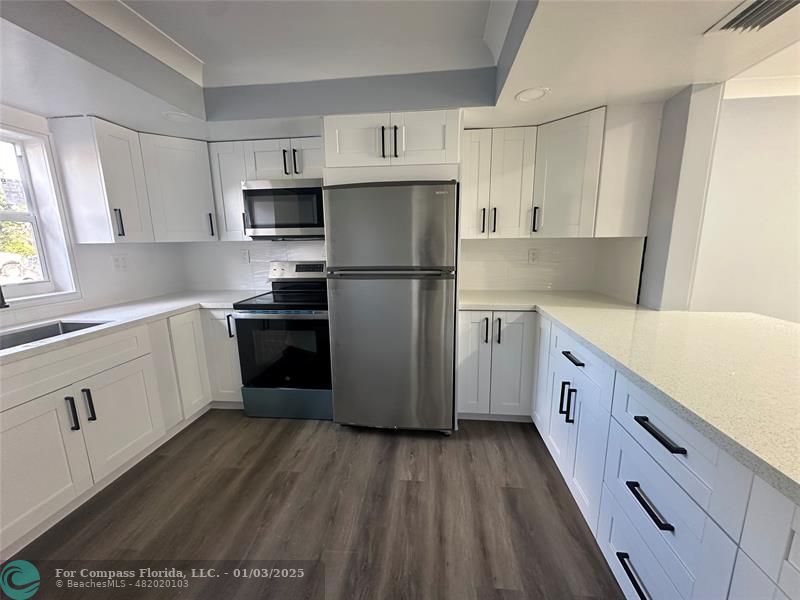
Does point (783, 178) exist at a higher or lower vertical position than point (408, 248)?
higher

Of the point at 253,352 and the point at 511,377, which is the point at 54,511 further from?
the point at 511,377

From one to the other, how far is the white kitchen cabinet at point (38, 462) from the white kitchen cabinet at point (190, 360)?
672 mm

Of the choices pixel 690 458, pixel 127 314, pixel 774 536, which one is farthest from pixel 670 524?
pixel 127 314

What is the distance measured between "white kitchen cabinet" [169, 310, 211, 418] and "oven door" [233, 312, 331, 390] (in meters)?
0.32

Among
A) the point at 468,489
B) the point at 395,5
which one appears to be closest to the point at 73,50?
the point at 395,5

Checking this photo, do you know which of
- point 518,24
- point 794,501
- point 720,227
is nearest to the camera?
point 794,501

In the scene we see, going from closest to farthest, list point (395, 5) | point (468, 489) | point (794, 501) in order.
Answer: point (794, 501) < point (395, 5) < point (468, 489)

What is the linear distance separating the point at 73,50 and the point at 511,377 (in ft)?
9.22

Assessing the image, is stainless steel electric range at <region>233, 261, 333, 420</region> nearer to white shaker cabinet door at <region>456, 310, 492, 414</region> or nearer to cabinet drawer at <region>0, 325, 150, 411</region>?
cabinet drawer at <region>0, 325, 150, 411</region>

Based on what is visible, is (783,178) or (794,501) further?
(783,178)

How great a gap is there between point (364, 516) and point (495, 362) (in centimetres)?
124

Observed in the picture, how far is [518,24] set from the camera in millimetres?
1305

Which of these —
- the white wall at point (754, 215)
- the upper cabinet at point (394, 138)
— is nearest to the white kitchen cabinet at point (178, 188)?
the upper cabinet at point (394, 138)

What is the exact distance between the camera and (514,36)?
4.51ft
